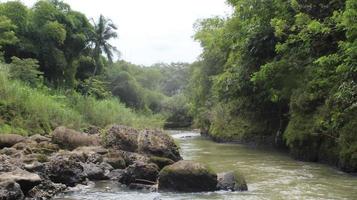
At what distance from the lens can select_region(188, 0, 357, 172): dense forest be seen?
1219 cm

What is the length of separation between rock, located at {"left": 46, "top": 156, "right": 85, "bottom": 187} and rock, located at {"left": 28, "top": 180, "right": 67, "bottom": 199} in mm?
354

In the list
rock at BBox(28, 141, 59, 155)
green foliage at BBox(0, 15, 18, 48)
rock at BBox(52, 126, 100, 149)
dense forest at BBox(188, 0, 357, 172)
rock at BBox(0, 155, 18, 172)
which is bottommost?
rock at BBox(0, 155, 18, 172)

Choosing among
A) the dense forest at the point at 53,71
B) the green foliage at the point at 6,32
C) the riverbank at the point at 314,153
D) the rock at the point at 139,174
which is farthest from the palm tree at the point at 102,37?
the rock at the point at 139,174

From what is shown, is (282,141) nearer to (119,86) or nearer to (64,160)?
(64,160)

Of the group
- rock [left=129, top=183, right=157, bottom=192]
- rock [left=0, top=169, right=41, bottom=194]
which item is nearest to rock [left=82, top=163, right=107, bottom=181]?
rock [left=129, top=183, right=157, bottom=192]

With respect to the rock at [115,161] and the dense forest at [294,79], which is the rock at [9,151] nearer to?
the rock at [115,161]

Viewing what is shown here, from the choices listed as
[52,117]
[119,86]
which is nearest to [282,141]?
[52,117]

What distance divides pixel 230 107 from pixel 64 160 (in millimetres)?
19472

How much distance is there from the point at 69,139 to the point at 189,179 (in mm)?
7989

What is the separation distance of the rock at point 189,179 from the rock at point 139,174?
3.92ft

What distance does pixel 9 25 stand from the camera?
34438mm

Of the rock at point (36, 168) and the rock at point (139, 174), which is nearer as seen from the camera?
the rock at point (36, 168)

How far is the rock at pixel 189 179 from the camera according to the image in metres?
13.0

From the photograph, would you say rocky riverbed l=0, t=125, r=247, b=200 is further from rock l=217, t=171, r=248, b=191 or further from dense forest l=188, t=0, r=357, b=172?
dense forest l=188, t=0, r=357, b=172
